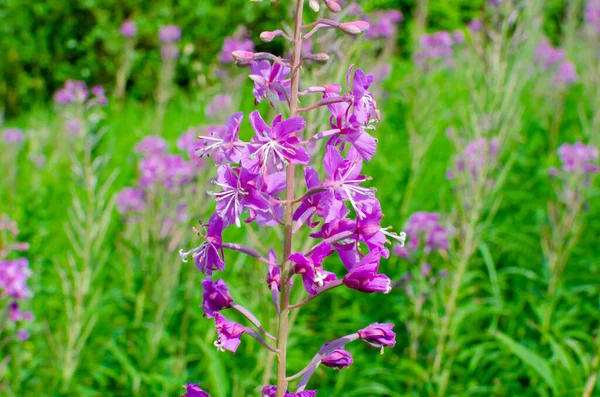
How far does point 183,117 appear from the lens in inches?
356

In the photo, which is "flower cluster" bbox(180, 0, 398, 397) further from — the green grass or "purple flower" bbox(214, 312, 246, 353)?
the green grass

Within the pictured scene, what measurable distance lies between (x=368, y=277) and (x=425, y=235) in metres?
2.39

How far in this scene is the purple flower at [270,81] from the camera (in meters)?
1.39

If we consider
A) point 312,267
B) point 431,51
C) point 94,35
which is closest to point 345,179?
point 312,267

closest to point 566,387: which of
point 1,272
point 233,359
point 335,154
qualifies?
point 233,359

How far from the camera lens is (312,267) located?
1290 mm

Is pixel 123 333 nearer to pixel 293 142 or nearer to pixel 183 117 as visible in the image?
pixel 293 142

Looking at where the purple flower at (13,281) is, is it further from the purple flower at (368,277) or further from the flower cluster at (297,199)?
the purple flower at (368,277)

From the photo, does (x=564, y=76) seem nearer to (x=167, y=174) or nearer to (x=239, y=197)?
(x=167, y=174)

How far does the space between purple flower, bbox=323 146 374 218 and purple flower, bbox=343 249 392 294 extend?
10 centimetres

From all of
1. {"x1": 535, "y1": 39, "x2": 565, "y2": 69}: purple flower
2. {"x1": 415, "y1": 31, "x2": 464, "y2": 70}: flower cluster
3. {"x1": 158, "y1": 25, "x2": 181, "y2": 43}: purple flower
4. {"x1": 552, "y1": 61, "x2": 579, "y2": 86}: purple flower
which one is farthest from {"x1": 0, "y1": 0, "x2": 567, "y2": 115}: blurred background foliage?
{"x1": 415, "y1": 31, "x2": 464, "y2": 70}: flower cluster

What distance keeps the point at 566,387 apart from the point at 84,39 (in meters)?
11.4

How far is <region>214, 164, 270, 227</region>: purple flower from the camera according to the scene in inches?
51.1

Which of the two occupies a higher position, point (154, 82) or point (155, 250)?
point (154, 82)
